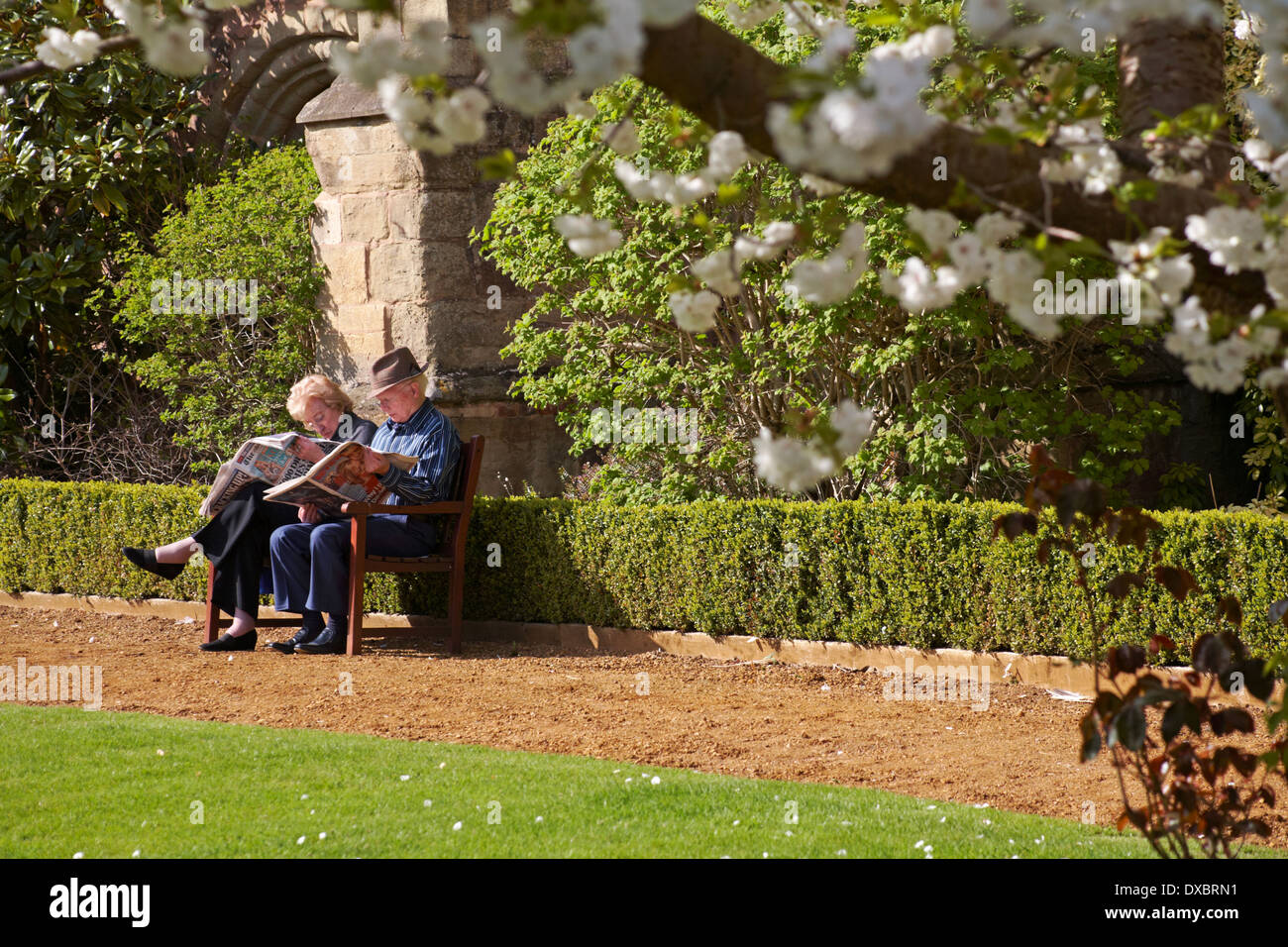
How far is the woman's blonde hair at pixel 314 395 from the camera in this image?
293 inches

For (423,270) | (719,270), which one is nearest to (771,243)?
(719,270)

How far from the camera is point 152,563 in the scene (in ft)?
24.6

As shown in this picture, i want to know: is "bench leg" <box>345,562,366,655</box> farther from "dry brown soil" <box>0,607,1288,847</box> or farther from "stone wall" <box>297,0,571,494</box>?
"stone wall" <box>297,0,571,494</box>

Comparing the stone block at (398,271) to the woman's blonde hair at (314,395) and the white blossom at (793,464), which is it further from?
the white blossom at (793,464)

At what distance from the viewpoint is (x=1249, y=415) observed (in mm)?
8469

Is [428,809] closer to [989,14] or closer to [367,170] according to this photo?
[989,14]

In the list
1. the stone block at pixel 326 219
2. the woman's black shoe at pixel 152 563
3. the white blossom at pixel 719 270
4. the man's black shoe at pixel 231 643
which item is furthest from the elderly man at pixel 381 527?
the white blossom at pixel 719 270

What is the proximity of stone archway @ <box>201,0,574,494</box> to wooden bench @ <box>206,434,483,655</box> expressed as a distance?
2.39 metres

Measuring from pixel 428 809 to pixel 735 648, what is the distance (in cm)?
331

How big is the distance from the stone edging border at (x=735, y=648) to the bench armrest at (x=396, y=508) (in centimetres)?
84

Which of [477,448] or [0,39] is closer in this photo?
[477,448]
